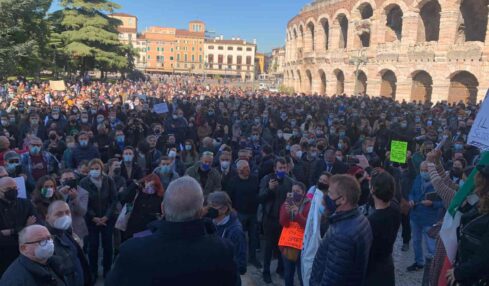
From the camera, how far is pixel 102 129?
32.1 ft

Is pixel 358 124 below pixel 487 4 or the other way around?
below

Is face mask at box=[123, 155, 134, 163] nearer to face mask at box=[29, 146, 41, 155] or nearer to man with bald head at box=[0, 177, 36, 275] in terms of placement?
face mask at box=[29, 146, 41, 155]

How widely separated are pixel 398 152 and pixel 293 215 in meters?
3.71

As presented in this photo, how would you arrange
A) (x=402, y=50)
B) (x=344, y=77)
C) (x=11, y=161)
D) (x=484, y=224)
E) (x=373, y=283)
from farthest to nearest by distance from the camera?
(x=344, y=77) → (x=402, y=50) → (x=11, y=161) → (x=373, y=283) → (x=484, y=224)

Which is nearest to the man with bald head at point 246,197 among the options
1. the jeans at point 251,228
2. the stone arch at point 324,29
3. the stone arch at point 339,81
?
the jeans at point 251,228

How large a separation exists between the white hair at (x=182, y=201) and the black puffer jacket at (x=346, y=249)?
1.39 meters

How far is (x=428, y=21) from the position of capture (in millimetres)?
33750

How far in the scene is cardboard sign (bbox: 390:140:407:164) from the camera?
25.3 ft

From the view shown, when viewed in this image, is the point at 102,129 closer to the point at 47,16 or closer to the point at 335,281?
the point at 335,281

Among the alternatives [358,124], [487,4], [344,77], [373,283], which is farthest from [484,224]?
[344,77]

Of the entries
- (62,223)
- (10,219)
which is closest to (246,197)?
(62,223)

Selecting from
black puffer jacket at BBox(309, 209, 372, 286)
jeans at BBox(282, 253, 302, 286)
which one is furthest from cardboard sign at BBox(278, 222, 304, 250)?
black puffer jacket at BBox(309, 209, 372, 286)

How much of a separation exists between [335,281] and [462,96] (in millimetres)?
30993

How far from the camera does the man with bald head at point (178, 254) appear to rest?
2234 mm
